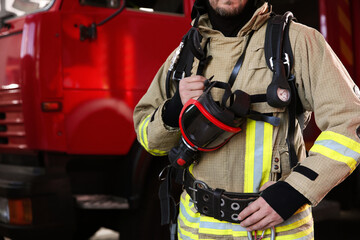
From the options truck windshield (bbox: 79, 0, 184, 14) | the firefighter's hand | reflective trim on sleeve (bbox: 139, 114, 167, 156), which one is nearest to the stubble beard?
the firefighter's hand

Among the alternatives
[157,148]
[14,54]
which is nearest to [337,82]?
[157,148]

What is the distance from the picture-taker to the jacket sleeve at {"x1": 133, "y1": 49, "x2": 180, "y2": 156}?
1.68 metres

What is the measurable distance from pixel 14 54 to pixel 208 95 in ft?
5.47

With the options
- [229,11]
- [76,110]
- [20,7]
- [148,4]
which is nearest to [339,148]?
[229,11]

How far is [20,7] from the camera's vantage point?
111 inches

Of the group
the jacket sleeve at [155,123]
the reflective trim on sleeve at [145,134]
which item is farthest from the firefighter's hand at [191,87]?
the reflective trim on sleeve at [145,134]

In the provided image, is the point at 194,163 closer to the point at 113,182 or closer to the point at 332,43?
the point at 113,182

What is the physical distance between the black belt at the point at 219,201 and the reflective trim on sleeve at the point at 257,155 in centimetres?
4

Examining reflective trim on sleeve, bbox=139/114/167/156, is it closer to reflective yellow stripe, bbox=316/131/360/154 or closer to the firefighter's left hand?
the firefighter's left hand

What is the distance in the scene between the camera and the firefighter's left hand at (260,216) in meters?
1.41

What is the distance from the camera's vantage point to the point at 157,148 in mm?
1736

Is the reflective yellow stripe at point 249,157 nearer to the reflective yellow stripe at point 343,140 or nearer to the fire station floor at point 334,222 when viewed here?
the reflective yellow stripe at point 343,140

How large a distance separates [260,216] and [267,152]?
0.21 m

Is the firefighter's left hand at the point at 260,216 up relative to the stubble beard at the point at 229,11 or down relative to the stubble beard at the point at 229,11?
down
